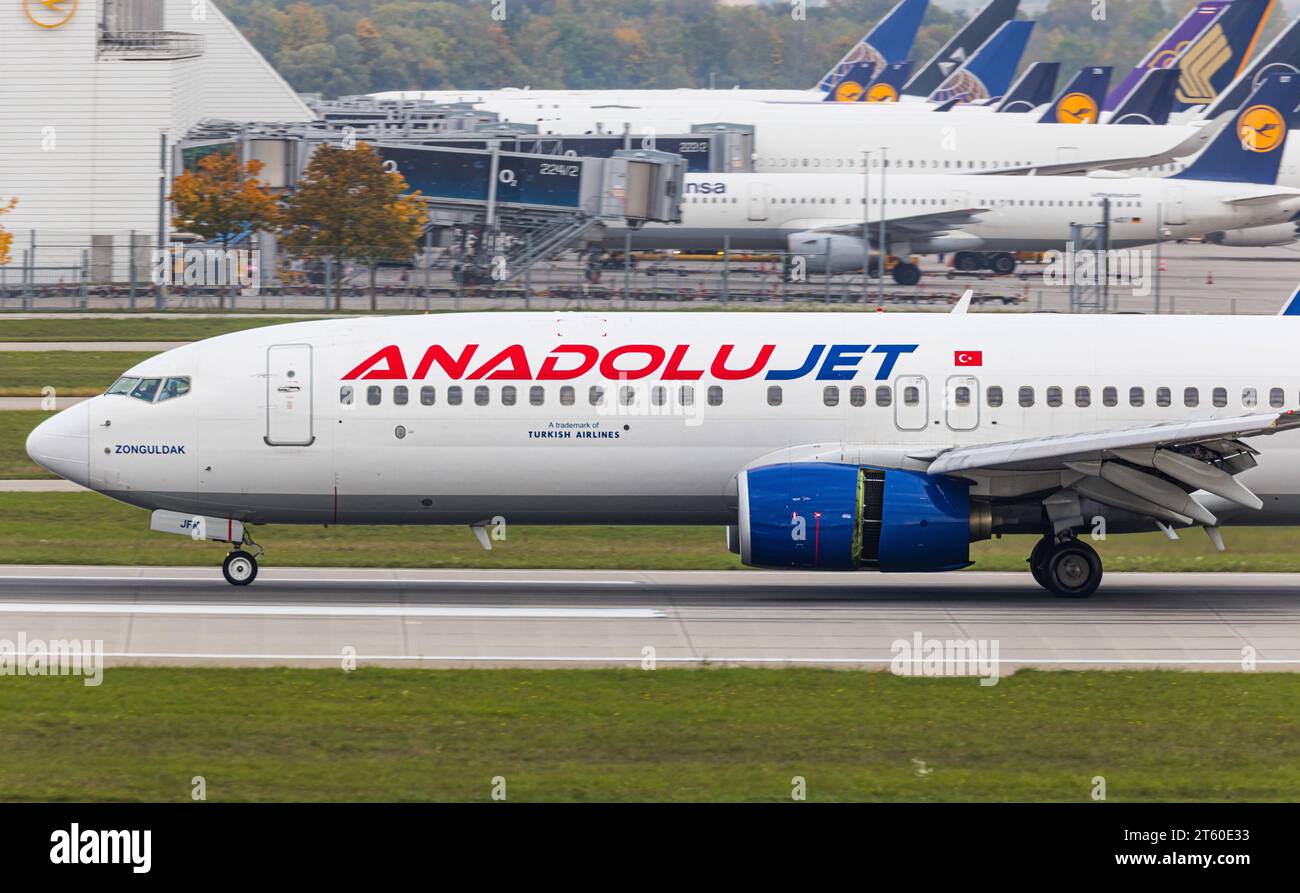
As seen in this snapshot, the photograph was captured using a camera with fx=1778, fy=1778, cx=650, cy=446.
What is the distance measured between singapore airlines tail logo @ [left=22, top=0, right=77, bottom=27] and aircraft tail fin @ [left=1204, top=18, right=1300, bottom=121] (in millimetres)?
56021

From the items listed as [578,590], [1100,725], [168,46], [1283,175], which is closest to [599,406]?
[578,590]

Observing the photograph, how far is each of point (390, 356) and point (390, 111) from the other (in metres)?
70.9

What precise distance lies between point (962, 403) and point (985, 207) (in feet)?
167

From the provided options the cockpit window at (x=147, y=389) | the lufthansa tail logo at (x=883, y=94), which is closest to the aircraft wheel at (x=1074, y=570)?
the cockpit window at (x=147, y=389)

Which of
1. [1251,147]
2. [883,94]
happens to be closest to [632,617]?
[1251,147]

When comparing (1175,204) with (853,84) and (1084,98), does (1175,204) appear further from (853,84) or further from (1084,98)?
(853,84)

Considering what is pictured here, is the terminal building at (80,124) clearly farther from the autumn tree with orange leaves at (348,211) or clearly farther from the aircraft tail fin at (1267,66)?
the aircraft tail fin at (1267,66)

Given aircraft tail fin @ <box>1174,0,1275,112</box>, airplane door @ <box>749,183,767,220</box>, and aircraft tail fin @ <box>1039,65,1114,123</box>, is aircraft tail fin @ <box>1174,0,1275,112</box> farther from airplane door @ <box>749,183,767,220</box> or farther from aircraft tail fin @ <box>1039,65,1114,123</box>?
airplane door @ <box>749,183,767,220</box>

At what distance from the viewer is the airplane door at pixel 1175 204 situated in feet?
255

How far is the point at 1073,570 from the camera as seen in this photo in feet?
87.0

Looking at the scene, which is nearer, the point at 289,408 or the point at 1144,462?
the point at 1144,462

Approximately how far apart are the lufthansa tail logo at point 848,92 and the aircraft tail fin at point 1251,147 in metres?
70.5

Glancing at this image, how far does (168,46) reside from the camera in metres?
80.2

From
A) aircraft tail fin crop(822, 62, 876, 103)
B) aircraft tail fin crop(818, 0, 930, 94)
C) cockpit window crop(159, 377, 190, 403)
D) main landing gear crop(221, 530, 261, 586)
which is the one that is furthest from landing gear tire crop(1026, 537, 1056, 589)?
aircraft tail fin crop(818, 0, 930, 94)
